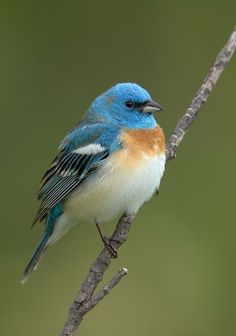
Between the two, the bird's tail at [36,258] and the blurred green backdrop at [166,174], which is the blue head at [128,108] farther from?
the blurred green backdrop at [166,174]

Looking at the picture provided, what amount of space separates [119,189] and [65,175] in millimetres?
392

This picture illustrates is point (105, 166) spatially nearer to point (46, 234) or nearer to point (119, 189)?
point (119, 189)

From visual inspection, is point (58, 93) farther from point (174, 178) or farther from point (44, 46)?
point (174, 178)

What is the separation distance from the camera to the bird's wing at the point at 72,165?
526 cm

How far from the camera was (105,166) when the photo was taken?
5.22 meters

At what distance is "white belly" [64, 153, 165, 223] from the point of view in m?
5.14

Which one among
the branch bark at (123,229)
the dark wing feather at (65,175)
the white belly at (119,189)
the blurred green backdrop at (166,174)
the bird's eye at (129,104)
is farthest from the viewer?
the blurred green backdrop at (166,174)

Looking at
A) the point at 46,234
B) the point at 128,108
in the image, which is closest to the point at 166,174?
the point at 128,108

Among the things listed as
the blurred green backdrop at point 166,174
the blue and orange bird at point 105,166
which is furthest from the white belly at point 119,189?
the blurred green backdrop at point 166,174

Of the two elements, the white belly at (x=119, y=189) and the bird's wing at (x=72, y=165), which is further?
the bird's wing at (x=72, y=165)

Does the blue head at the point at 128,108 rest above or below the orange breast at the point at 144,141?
above

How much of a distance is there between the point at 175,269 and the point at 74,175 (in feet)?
5.36

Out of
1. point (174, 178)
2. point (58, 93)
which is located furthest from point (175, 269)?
point (58, 93)

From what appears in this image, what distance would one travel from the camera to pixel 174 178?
7.11 metres
